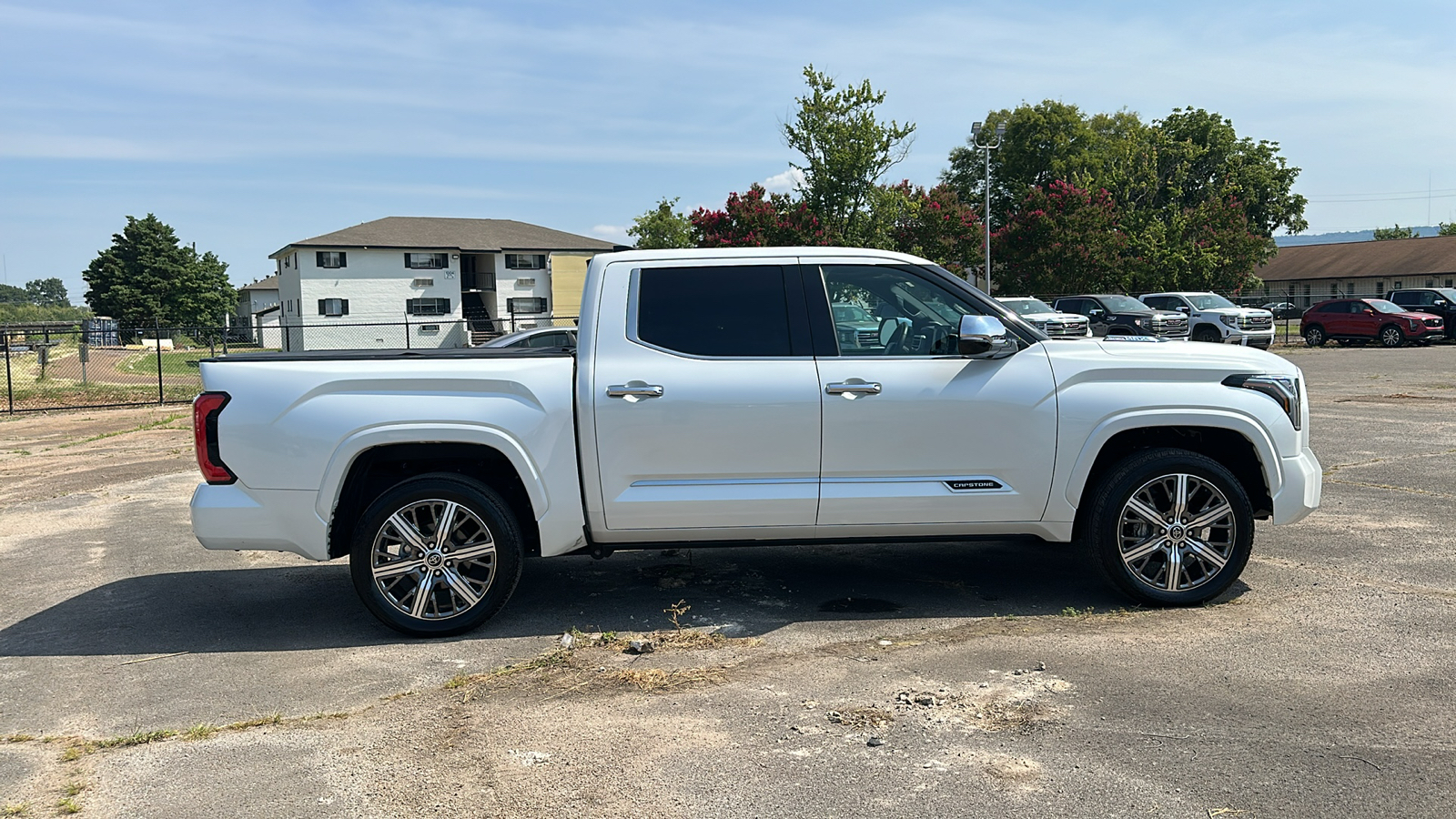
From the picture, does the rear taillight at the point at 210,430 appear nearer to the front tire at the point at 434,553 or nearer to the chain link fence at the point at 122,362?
the front tire at the point at 434,553

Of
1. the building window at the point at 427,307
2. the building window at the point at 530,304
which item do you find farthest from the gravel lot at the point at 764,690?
the building window at the point at 530,304

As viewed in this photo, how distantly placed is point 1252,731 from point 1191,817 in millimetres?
844

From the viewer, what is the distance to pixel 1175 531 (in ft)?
18.4

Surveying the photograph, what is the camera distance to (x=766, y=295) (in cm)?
567

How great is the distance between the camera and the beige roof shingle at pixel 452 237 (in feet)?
202

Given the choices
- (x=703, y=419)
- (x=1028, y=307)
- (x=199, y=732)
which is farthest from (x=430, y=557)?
(x=1028, y=307)

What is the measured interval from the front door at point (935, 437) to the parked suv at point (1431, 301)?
35.4 m

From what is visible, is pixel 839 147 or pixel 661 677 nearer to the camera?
pixel 661 677

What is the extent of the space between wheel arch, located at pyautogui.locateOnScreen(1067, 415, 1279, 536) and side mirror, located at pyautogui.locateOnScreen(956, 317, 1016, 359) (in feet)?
2.14

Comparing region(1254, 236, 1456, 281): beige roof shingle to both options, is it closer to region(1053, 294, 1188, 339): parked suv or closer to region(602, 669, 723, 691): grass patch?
region(1053, 294, 1188, 339): parked suv

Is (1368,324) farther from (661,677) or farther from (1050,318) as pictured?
(661,677)

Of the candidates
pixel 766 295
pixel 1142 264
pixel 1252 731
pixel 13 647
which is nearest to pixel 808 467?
pixel 766 295

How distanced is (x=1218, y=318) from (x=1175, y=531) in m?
28.5

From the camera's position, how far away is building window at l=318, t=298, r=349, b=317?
199ft
